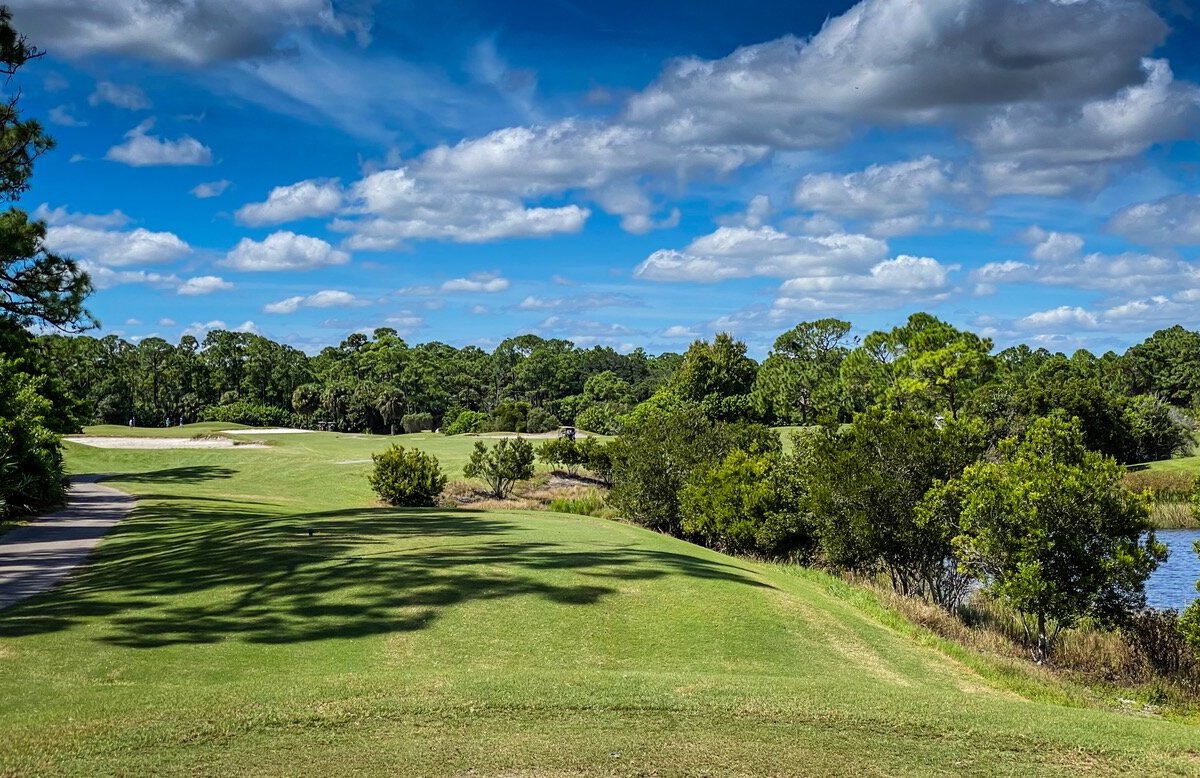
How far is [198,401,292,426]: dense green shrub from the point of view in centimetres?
9406

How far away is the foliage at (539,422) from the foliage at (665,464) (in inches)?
2008

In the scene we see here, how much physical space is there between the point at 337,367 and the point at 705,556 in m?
105

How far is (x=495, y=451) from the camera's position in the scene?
43969 millimetres

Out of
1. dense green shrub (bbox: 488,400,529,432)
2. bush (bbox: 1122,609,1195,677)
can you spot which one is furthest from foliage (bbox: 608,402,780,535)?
dense green shrub (bbox: 488,400,529,432)

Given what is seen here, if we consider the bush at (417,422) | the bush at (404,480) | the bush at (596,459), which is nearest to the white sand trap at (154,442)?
the bush at (404,480)

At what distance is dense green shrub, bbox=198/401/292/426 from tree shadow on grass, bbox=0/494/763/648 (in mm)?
75372

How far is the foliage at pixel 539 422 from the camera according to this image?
90750 millimetres

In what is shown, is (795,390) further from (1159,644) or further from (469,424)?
(1159,644)

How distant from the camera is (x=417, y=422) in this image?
349 feet

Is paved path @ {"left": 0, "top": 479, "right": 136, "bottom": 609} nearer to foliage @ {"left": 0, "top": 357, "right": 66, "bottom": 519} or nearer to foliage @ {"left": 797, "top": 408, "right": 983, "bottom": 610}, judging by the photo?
foliage @ {"left": 0, "top": 357, "right": 66, "bottom": 519}

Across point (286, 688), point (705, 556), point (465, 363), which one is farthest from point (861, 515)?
point (465, 363)

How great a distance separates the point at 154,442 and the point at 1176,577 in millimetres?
58934

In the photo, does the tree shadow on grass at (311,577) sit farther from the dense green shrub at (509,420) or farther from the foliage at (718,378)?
the foliage at (718,378)

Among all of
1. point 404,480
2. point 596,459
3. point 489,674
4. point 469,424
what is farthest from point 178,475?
point 469,424
